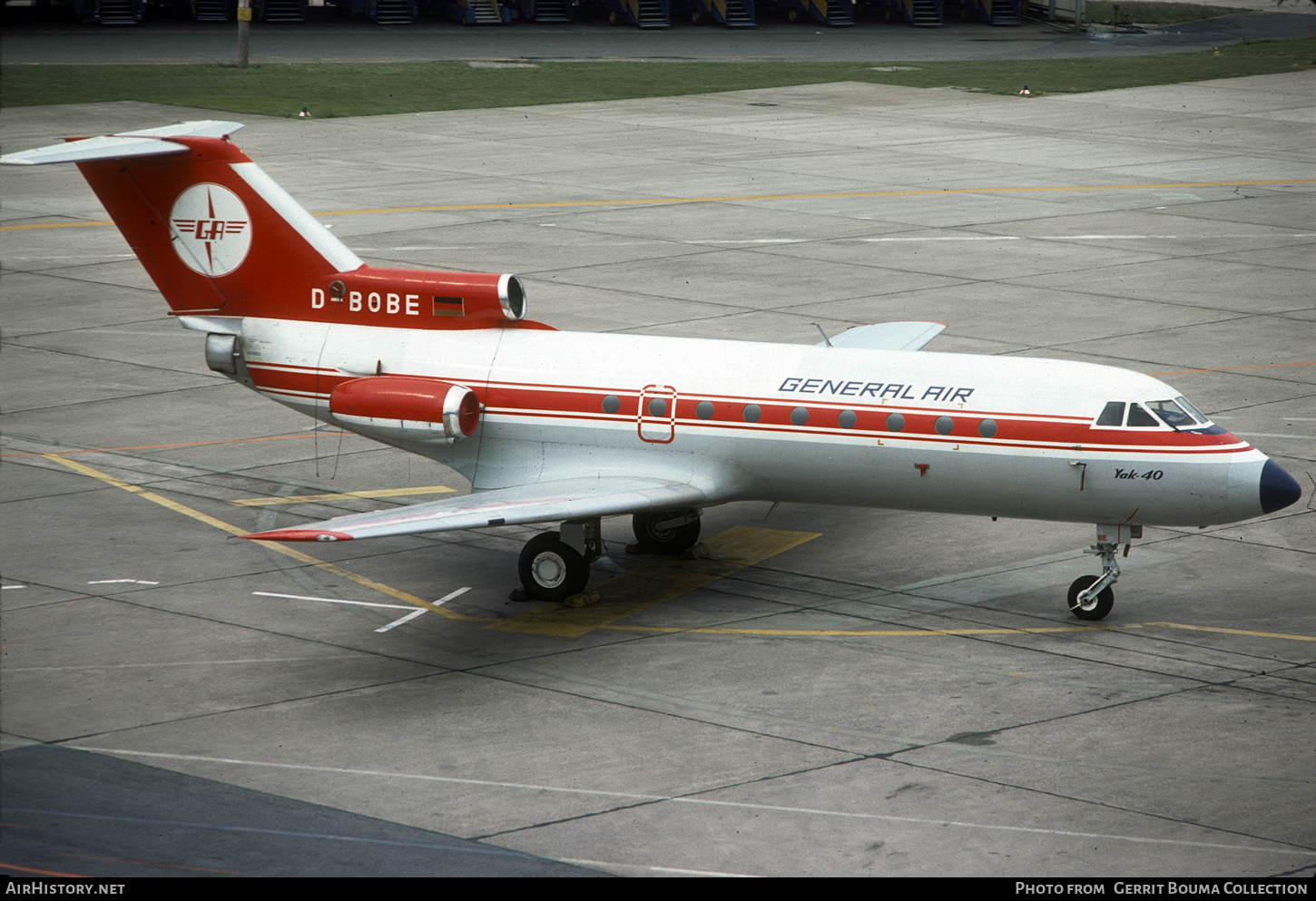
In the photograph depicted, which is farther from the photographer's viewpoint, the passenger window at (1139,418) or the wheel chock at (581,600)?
the wheel chock at (581,600)

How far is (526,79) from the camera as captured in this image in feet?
229

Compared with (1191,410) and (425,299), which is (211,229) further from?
(1191,410)

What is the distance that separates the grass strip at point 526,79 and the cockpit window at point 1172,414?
45.2m

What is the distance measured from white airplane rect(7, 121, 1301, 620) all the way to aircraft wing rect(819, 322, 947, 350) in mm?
4379

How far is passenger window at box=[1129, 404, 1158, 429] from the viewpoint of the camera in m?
19.9

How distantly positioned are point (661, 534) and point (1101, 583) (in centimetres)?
622

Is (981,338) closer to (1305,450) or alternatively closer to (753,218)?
(1305,450)

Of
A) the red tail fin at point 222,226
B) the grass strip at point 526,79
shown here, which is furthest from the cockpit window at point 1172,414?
the grass strip at point 526,79

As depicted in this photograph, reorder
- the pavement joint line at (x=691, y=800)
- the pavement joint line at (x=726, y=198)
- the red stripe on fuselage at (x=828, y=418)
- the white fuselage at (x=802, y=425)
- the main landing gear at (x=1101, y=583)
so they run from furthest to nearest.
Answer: the pavement joint line at (x=726, y=198), the main landing gear at (x=1101, y=583), the white fuselage at (x=802, y=425), the red stripe on fuselage at (x=828, y=418), the pavement joint line at (x=691, y=800)

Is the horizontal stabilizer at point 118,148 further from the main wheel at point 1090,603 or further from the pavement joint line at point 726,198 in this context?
the pavement joint line at point 726,198

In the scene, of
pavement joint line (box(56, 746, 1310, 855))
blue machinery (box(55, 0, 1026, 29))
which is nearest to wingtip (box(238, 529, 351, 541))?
pavement joint line (box(56, 746, 1310, 855))

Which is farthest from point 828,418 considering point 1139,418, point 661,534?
point 1139,418

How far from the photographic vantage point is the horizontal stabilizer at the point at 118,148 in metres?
21.0

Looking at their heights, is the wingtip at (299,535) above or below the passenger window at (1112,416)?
below
